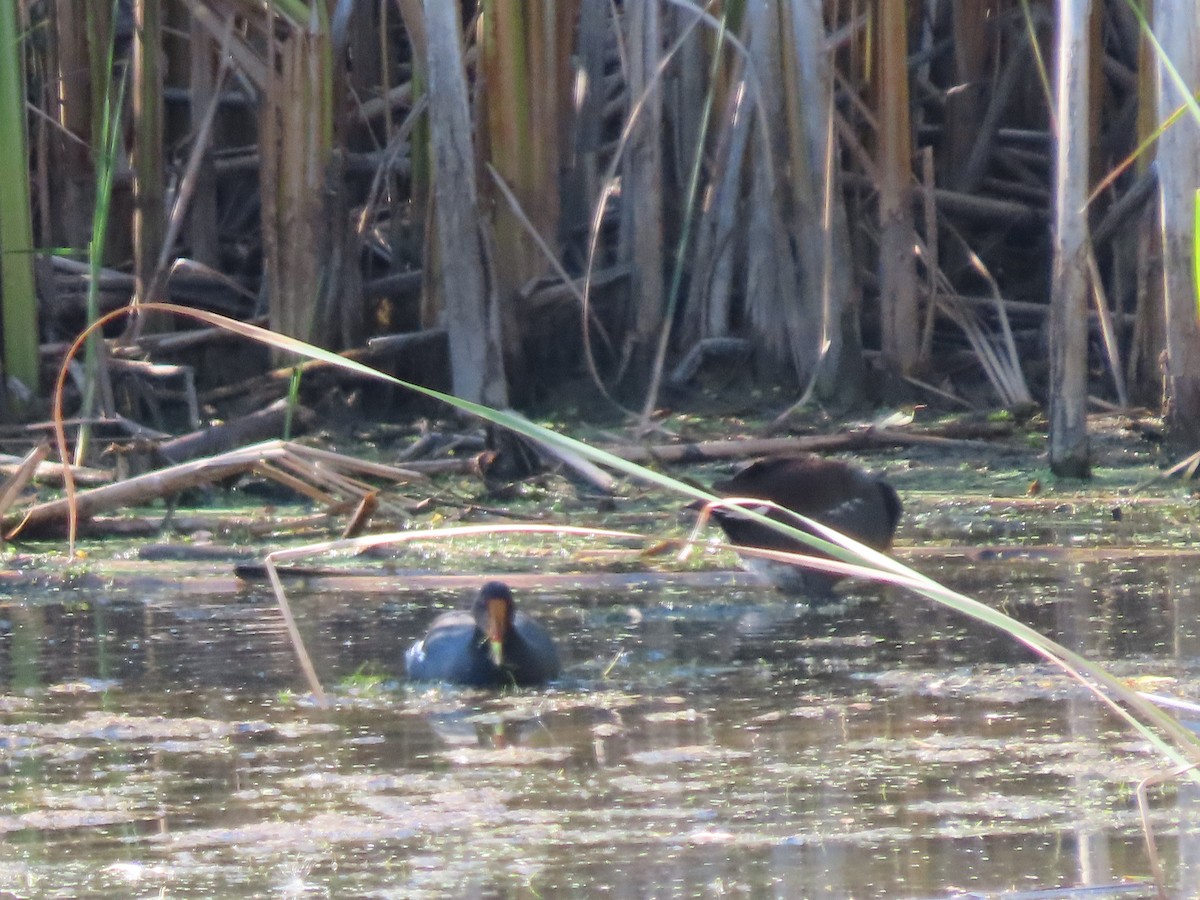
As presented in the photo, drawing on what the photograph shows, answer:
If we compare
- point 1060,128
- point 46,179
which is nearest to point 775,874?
point 1060,128

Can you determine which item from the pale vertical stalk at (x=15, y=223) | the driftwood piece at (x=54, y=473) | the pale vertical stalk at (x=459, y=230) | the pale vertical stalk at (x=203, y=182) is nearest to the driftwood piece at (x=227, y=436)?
the driftwood piece at (x=54, y=473)

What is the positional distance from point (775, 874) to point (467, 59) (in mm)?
5742

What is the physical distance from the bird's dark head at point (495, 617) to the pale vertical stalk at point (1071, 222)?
7.76ft

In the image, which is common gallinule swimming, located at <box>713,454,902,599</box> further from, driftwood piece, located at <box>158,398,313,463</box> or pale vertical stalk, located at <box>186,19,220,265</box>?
pale vertical stalk, located at <box>186,19,220,265</box>

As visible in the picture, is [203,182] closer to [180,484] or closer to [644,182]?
[644,182]

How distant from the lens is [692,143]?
7.66 metres

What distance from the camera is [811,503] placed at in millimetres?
5047

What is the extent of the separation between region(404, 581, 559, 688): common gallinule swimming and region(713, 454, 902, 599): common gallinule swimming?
3.41 feet

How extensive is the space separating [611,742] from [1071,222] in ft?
9.39

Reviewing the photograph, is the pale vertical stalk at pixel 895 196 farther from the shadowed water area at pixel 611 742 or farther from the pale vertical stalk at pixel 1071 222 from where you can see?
the shadowed water area at pixel 611 742

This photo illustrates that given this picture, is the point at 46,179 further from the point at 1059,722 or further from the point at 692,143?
the point at 1059,722

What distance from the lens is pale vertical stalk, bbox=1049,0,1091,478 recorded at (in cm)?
561

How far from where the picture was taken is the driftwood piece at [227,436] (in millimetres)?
6199

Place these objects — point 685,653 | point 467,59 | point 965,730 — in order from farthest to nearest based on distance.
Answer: point 467,59, point 685,653, point 965,730
